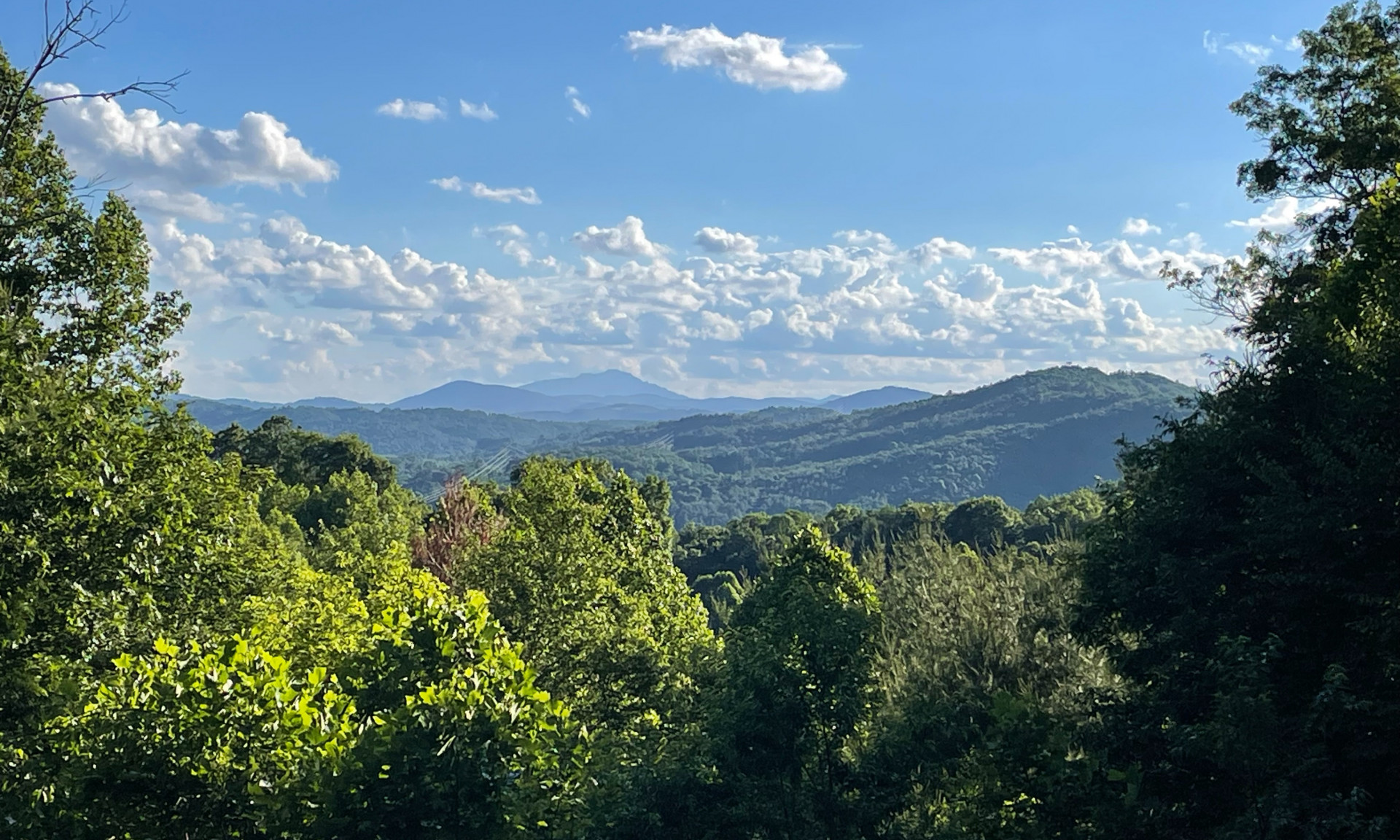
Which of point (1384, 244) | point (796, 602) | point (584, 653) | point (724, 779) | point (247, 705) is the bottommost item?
point (724, 779)

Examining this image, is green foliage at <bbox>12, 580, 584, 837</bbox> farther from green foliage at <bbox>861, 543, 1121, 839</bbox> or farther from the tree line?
green foliage at <bbox>861, 543, 1121, 839</bbox>

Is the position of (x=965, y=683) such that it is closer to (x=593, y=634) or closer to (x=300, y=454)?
(x=593, y=634)

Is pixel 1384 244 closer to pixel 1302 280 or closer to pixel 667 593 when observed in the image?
pixel 1302 280

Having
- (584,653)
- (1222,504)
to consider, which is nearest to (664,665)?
(584,653)

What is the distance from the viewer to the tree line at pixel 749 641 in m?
9.29

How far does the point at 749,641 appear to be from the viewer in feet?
66.8

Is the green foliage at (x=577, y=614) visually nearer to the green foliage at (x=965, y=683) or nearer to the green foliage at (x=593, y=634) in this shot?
the green foliage at (x=593, y=634)

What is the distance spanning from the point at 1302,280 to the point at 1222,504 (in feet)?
21.8

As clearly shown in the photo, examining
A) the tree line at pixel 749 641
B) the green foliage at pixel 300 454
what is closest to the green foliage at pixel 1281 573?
the tree line at pixel 749 641

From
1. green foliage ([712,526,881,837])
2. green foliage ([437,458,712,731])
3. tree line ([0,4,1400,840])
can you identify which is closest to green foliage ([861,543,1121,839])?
tree line ([0,4,1400,840])

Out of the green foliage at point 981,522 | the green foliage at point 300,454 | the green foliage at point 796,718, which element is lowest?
the green foliage at point 981,522

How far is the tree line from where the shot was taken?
9289mm

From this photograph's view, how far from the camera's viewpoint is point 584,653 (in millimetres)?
23094

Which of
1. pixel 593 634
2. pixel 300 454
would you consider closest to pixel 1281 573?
pixel 593 634
